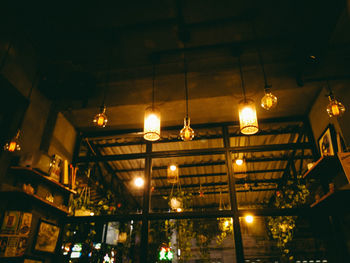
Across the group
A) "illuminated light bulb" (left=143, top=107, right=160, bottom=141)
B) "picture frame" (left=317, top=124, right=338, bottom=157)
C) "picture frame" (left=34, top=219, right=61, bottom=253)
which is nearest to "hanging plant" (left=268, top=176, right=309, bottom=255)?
"picture frame" (left=317, top=124, right=338, bottom=157)

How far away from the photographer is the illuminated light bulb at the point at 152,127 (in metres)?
2.61

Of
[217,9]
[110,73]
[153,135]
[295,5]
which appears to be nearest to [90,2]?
[110,73]

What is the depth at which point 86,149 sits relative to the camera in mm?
5977

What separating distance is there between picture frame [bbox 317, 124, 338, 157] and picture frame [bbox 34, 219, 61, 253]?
13.8 ft

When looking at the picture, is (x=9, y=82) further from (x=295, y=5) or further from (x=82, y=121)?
(x=295, y=5)

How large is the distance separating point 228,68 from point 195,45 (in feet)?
2.27

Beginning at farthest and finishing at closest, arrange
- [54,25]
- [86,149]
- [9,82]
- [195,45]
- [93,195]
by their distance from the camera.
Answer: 1. [93,195]
2. [86,149]
3. [195,45]
4. [54,25]
5. [9,82]

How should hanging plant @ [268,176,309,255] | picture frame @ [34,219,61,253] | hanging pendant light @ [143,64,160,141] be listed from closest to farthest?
hanging pendant light @ [143,64,160,141] < picture frame @ [34,219,61,253] < hanging plant @ [268,176,309,255]

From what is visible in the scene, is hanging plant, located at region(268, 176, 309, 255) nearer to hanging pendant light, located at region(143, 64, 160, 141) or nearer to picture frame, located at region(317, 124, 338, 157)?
picture frame, located at region(317, 124, 338, 157)

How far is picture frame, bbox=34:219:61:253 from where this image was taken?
3.42 m

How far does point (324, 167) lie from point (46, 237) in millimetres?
4234

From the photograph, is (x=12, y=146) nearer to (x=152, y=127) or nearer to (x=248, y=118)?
(x=152, y=127)

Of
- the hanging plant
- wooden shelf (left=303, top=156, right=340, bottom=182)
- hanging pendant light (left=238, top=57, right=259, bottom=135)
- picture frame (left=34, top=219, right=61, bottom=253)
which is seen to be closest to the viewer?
hanging pendant light (left=238, top=57, right=259, bottom=135)

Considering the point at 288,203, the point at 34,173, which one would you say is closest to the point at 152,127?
the point at 34,173
